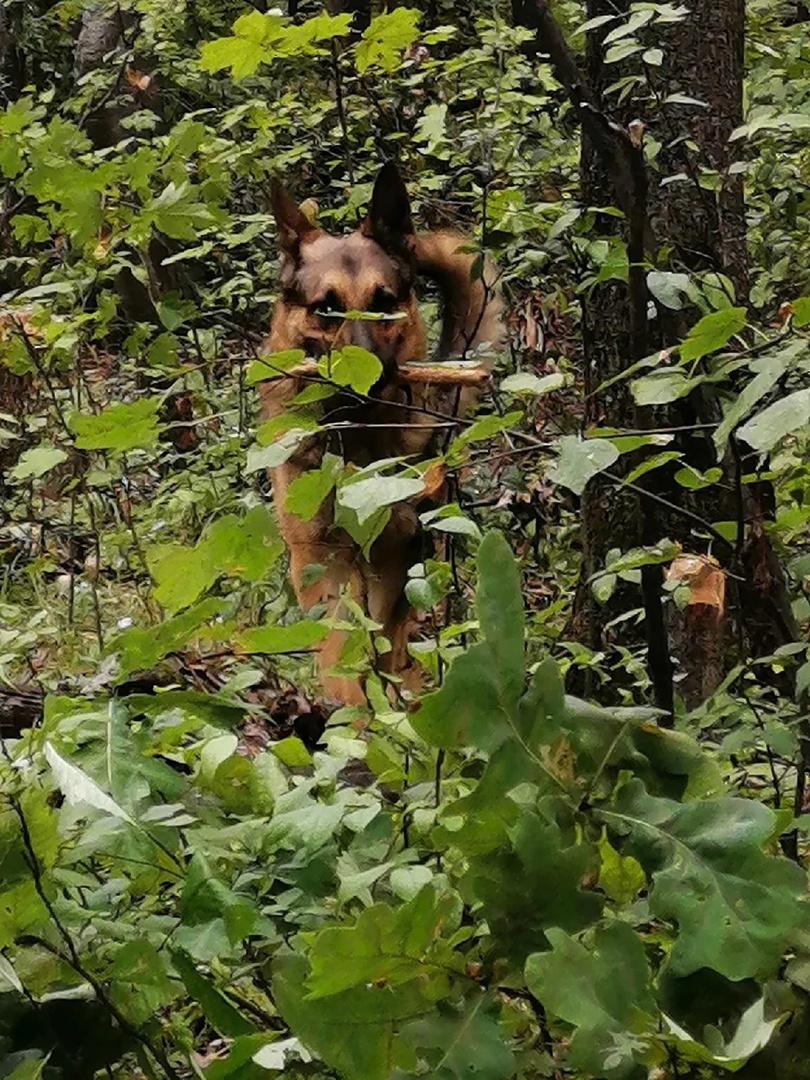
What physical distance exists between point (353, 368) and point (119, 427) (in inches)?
11.2

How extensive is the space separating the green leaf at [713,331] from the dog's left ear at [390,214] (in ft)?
12.4

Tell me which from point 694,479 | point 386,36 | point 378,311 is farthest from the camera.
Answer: point 378,311

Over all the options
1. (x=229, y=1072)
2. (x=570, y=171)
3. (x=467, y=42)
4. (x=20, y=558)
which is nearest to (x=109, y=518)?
(x=20, y=558)

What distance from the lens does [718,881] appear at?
1.03 metres

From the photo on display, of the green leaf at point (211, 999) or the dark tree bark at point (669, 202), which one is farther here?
the dark tree bark at point (669, 202)

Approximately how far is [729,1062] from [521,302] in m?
4.62

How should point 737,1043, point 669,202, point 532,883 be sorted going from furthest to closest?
point 669,202 → point 532,883 → point 737,1043

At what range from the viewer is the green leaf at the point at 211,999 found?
118 cm

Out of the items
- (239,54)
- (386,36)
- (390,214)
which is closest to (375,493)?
(239,54)

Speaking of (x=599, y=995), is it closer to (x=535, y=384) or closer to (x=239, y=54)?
(x=535, y=384)

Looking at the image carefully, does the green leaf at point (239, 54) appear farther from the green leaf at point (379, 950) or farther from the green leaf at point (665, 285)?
the green leaf at point (379, 950)

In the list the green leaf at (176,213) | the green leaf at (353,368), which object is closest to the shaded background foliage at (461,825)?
the green leaf at (353,368)

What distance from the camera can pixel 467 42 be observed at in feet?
29.6

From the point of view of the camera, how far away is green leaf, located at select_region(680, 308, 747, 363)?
4.30 ft
